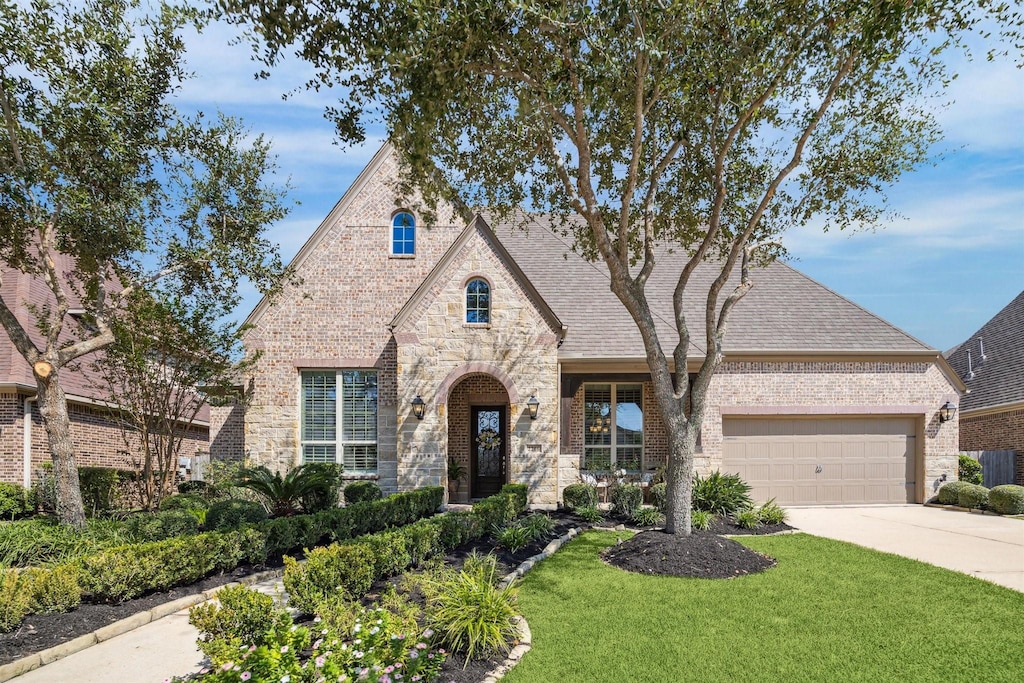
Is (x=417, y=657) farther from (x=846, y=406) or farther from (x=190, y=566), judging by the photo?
(x=846, y=406)

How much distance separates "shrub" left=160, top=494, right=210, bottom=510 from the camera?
12.1 metres

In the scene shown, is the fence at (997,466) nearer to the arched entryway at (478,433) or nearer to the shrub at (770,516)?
the shrub at (770,516)

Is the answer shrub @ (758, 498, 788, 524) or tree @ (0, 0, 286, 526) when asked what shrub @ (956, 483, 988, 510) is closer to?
shrub @ (758, 498, 788, 524)

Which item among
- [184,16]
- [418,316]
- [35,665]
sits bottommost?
[35,665]

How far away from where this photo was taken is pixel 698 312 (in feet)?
57.5

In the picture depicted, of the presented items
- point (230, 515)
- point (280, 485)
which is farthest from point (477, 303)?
point (230, 515)

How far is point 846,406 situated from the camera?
1650 cm

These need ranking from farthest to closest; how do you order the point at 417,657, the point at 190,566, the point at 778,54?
the point at 778,54 < the point at 190,566 < the point at 417,657

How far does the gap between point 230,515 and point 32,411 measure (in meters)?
7.86

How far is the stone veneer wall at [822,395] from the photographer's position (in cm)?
1638

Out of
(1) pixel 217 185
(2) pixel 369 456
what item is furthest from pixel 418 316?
(1) pixel 217 185

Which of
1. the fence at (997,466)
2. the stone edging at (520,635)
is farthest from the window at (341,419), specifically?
the fence at (997,466)

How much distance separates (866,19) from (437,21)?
4.92 m

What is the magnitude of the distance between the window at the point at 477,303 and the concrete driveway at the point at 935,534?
25.1 ft
